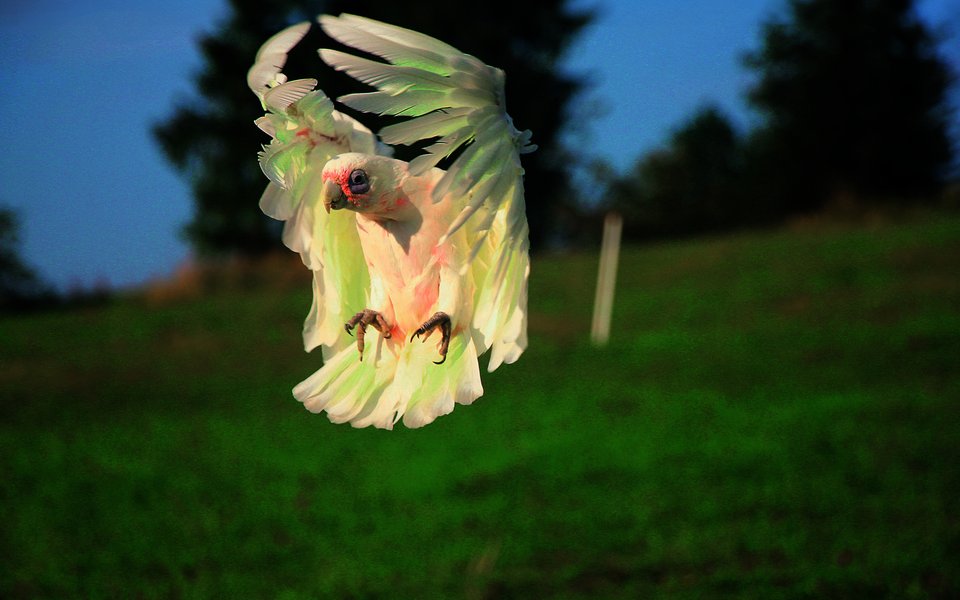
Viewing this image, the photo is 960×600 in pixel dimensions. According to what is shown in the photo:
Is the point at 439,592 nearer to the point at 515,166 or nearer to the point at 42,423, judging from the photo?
the point at 515,166

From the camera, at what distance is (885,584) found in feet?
12.8

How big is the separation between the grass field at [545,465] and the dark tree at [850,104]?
954cm

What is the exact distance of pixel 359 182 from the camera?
0.99 meters

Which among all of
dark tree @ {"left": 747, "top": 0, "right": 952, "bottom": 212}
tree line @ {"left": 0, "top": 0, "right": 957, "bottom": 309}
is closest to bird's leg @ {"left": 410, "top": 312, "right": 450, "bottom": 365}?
tree line @ {"left": 0, "top": 0, "right": 957, "bottom": 309}

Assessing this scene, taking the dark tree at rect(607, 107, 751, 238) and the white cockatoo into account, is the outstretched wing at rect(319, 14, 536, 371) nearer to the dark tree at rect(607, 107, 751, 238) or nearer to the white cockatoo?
the white cockatoo

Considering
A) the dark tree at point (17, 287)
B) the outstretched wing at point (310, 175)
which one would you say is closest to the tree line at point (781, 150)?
the dark tree at point (17, 287)

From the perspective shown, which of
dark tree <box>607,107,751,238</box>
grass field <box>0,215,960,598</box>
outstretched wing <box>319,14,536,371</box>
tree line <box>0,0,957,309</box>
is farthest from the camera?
dark tree <box>607,107,751,238</box>

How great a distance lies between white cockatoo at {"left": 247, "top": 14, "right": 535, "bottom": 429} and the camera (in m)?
0.95

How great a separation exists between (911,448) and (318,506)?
327 cm

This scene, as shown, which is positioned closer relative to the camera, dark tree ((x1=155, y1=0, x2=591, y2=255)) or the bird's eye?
the bird's eye

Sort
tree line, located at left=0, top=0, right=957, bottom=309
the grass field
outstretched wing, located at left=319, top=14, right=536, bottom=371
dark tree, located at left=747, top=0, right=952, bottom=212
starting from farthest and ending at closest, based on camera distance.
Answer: dark tree, located at left=747, top=0, right=952, bottom=212
tree line, located at left=0, top=0, right=957, bottom=309
the grass field
outstretched wing, located at left=319, top=14, right=536, bottom=371

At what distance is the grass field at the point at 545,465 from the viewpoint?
4234 millimetres

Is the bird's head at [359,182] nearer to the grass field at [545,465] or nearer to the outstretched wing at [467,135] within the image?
the outstretched wing at [467,135]

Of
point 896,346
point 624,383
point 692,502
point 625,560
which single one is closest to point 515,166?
point 625,560
